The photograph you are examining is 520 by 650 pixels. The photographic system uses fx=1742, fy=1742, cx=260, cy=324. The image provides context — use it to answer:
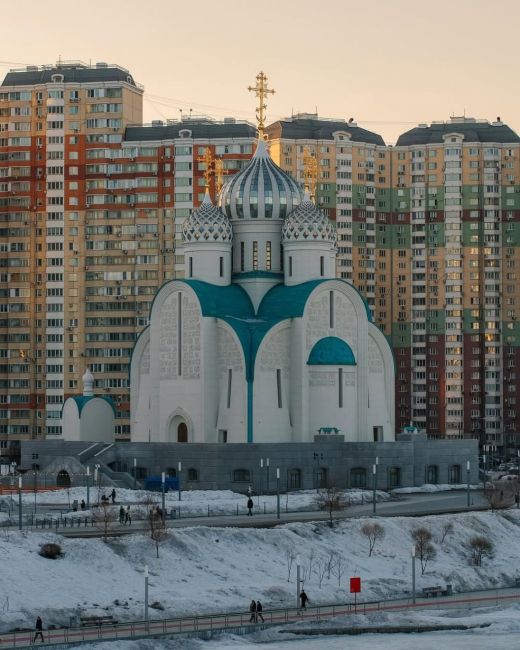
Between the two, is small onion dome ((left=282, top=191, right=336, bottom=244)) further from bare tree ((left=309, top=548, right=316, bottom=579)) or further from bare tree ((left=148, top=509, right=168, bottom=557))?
bare tree ((left=148, top=509, right=168, bottom=557))

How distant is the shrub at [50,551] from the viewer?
226 ft

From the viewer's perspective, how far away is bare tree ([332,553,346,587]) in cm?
7422

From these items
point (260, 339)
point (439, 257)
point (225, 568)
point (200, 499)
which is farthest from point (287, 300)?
point (439, 257)

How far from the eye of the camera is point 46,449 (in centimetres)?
10706

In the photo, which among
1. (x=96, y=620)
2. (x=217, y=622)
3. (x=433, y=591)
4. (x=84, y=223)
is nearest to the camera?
(x=96, y=620)

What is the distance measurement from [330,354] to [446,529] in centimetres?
2167

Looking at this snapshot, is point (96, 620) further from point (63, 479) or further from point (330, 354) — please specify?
point (330, 354)

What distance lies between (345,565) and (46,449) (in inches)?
1400

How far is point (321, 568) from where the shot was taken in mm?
74625

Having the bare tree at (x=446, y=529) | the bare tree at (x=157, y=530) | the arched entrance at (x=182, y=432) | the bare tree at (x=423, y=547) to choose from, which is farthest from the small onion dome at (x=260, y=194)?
the bare tree at (x=157, y=530)

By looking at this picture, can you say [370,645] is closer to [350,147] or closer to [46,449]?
[46,449]

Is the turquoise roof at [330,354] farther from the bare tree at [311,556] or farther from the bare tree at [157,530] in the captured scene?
the bare tree at [157,530]

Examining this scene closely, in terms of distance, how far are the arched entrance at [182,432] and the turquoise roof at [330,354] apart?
27.9 feet

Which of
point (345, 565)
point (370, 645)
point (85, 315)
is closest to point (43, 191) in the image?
point (85, 315)
